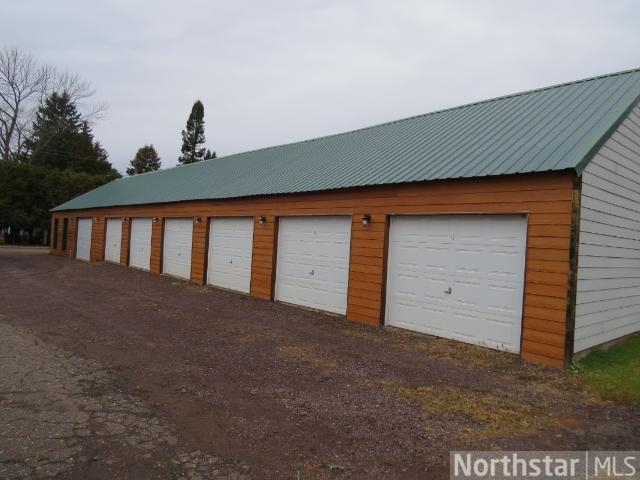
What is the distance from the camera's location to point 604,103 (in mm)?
8805

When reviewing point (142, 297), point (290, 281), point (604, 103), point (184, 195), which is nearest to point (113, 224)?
point (184, 195)

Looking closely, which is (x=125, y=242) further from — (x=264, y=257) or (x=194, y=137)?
(x=194, y=137)

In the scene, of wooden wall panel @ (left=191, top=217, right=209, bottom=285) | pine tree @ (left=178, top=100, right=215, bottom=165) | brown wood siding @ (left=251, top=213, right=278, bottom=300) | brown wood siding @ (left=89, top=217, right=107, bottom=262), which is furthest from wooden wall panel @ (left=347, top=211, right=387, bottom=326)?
pine tree @ (left=178, top=100, right=215, bottom=165)

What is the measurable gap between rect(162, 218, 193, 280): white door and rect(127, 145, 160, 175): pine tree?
60872mm

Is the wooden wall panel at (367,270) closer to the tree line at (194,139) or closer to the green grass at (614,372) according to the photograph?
the green grass at (614,372)

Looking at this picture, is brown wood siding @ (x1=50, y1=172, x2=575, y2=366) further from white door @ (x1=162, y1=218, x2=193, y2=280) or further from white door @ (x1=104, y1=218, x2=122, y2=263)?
white door @ (x1=104, y1=218, x2=122, y2=263)

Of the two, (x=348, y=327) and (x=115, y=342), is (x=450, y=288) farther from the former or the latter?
(x=115, y=342)

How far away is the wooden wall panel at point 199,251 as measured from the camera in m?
16.0

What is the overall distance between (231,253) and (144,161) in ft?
218

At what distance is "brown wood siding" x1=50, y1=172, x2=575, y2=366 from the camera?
7.24 m

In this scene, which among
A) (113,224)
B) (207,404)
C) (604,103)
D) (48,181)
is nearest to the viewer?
→ (207,404)

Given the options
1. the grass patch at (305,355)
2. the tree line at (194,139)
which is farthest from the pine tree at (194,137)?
the grass patch at (305,355)

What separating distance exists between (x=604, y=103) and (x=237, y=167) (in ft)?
43.9

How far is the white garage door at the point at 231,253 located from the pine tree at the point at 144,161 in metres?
64.4
